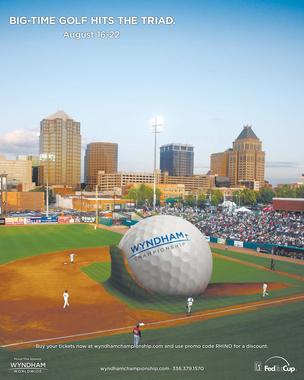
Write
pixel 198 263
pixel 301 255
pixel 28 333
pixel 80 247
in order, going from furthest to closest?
pixel 80 247, pixel 301 255, pixel 198 263, pixel 28 333

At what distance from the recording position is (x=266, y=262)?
115 feet

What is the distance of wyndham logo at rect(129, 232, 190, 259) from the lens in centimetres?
1953

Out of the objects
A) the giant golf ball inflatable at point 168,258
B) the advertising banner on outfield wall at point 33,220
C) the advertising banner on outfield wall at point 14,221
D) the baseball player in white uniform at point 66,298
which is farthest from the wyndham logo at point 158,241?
the advertising banner on outfield wall at point 33,220

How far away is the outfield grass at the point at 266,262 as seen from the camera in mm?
31572

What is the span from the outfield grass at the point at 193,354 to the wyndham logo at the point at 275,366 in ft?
0.63

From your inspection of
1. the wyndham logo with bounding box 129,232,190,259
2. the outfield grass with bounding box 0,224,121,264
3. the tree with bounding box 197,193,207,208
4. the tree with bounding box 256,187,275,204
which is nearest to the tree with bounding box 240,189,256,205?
the tree with bounding box 256,187,275,204

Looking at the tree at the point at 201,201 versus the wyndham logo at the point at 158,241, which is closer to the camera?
the wyndham logo at the point at 158,241

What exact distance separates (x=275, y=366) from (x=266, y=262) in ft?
74.9

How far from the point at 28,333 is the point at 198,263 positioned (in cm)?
933

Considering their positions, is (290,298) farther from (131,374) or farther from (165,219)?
(131,374)

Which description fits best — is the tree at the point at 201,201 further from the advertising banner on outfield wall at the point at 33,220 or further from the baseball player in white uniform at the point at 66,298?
the baseball player in white uniform at the point at 66,298

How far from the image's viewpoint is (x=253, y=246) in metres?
43.3

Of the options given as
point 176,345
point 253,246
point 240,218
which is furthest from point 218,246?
point 176,345

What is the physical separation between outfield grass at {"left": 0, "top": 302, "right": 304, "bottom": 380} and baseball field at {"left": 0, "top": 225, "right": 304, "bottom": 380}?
4 cm
